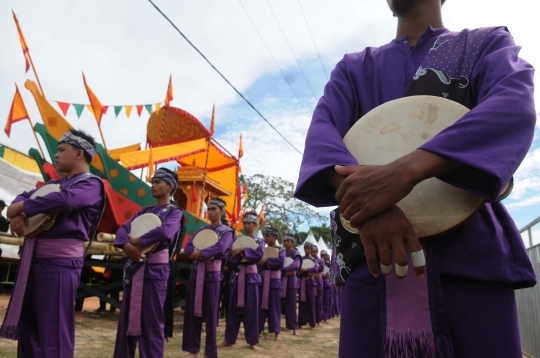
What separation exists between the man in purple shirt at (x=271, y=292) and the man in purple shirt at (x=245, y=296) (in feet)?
2.84

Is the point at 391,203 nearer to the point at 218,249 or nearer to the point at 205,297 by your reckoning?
the point at 218,249

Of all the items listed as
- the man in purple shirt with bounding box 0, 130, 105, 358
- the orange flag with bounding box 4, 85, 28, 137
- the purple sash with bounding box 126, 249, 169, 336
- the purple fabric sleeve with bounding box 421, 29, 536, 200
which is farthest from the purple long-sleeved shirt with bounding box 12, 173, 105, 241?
the orange flag with bounding box 4, 85, 28, 137

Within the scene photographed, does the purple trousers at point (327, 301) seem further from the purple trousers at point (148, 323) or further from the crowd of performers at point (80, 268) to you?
the purple trousers at point (148, 323)

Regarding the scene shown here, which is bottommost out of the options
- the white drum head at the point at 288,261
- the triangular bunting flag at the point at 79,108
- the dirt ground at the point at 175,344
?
the dirt ground at the point at 175,344

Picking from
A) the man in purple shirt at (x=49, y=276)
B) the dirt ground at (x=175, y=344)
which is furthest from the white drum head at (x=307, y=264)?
the man in purple shirt at (x=49, y=276)

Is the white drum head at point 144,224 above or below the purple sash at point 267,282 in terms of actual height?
above

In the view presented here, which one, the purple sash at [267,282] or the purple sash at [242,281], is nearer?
the purple sash at [242,281]

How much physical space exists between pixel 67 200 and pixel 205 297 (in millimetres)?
2666

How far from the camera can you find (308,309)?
9.97 meters

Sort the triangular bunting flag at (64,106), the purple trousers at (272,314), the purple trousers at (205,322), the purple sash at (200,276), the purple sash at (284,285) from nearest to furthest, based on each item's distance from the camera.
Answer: the purple trousers at (205,322) → the purple sash at (200,276) → the purple trousers at (272,314) → the purple sash at (284,285) → the triangular bunting flag at (64,106)

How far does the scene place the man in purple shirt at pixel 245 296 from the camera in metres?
5.85

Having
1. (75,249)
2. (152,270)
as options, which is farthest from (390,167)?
(152,270)

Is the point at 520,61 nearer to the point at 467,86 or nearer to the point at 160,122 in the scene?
the point at 467,86

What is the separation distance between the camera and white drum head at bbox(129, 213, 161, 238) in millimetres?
3650
